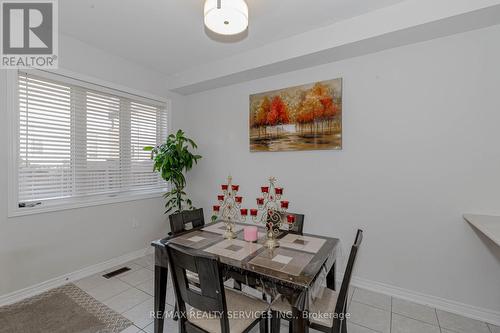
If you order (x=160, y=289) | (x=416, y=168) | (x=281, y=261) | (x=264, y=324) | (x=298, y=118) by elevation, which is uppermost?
(x=298, y=118)

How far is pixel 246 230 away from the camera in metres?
1.86

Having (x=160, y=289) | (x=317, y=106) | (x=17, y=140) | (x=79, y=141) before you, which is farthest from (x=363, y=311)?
(x=17, y=140)

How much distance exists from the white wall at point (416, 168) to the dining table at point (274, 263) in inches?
35.9

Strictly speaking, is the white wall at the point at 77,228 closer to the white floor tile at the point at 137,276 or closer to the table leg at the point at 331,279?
the white floor tile at the point at 137,276

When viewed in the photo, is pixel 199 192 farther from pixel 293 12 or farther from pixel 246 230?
pixel 293 12

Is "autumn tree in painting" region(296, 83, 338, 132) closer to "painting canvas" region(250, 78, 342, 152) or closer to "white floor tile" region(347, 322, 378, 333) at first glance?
"painting canvas" region(250, 78, 342, 152)

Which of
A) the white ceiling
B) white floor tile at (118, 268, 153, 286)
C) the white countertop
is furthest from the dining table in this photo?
the white ceiling

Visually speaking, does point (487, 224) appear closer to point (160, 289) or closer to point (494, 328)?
point (494, 328)

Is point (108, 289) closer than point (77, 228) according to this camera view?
Yes

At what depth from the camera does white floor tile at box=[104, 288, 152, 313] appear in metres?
2.17

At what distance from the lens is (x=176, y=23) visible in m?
2.36

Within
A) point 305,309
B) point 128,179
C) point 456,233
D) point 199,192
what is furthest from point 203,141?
point 456,233

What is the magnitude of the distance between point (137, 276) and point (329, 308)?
2.25 meters

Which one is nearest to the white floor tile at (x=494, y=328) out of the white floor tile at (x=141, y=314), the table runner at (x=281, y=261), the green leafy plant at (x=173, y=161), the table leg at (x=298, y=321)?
the table runner at (x=281, y=261)
